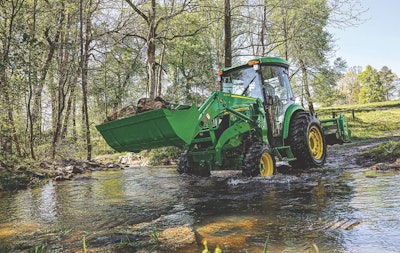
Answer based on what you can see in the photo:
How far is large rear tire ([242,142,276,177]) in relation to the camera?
6.79 metres

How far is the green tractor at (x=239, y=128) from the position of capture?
601 centimetres

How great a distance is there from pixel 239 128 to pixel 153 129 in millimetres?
2249

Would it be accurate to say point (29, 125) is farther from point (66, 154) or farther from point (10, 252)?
point (10, 252)

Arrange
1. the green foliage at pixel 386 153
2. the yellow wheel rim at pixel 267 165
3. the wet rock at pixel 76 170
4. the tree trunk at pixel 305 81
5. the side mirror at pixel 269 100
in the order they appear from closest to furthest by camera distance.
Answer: the yellow wheel rim at pixel 267 165 < the side mirror at pixel 269 100 < the green foliage at pixel 386 153 < the wet rock at pixel 76 170 < the tree trunk at pixel 305 81

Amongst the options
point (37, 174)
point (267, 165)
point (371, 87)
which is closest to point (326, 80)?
point (267, 165)

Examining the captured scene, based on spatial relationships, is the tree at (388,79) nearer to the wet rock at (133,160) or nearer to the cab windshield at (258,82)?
the wet rock at (133,160)

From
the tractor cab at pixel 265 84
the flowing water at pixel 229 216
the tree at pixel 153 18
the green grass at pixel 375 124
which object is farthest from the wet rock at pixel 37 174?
the green grass at pixel 375 124

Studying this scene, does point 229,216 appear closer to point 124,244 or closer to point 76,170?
point 124,244

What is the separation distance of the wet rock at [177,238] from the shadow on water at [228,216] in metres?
0.06

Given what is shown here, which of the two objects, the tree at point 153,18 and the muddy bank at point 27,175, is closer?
the muddy bank at point 27,175

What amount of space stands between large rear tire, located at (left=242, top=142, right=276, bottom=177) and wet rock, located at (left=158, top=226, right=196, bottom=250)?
3738mm

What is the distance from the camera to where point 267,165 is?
7.31 metres

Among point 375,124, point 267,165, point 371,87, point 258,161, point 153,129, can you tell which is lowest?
point 267,165

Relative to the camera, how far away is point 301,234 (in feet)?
10.2
